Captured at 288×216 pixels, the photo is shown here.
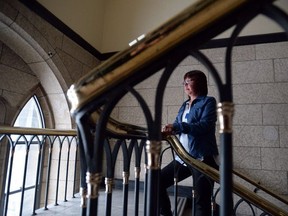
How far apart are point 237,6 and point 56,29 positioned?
2943 millimetres

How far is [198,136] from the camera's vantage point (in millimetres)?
1601

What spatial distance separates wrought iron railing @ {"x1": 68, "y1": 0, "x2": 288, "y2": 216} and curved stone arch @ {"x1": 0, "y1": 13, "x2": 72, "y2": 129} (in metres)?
2.31

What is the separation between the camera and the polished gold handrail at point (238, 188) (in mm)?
1036

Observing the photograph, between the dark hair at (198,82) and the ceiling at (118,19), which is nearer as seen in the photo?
the dark hair at (198,82)

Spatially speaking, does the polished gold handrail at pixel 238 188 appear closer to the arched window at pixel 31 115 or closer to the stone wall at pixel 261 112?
the stone wall at pixel 261 112

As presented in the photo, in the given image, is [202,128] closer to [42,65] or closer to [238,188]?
[238,188]

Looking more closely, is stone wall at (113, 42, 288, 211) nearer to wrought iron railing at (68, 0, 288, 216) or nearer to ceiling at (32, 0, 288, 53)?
ceiling at (32, 0, 288, 53)

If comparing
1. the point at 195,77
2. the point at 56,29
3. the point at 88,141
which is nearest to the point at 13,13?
the point at 56,29

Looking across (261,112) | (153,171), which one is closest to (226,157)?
(153,171)

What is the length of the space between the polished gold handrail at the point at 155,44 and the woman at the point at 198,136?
94 cm

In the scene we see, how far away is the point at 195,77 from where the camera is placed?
5.72ft

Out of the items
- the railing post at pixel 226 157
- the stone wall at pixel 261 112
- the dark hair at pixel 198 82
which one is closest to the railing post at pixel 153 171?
the railing post at pixel 226 157

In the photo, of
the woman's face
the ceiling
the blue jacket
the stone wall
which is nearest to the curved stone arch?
the ceiling

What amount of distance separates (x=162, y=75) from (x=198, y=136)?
120cm
